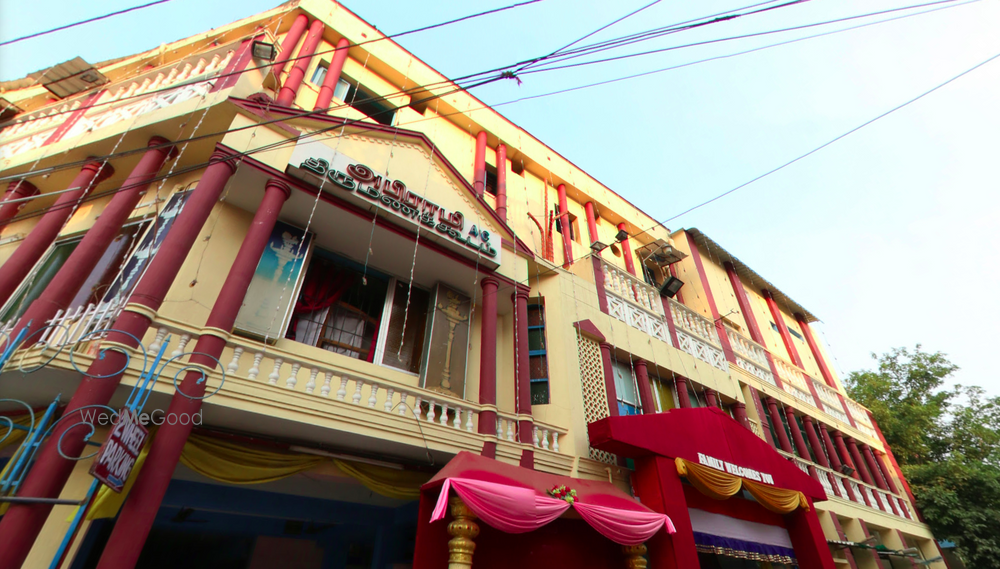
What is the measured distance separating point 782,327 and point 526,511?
18948 mm

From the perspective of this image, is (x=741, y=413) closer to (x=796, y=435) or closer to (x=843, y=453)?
(x=796, y=435)

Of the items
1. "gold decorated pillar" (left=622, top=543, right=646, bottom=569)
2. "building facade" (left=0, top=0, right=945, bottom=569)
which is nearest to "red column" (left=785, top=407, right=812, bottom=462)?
"building facade" (left=0, top=0, right=945, bottom=569)

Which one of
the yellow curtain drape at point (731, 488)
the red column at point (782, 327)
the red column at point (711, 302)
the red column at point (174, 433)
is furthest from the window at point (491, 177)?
the red column at point (782, 327)

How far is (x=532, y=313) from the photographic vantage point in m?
10.9

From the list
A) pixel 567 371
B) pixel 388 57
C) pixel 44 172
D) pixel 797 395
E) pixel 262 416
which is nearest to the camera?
pixel 262 416

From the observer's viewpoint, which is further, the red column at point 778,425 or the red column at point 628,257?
the red column at point 628,257

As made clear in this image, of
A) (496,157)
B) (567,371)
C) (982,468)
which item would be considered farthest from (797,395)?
(496,157)

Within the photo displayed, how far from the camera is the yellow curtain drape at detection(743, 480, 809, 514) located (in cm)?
A: 937

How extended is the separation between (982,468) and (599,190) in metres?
18.1

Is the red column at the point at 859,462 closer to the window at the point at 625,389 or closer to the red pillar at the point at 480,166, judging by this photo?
the window at the point at 625,389

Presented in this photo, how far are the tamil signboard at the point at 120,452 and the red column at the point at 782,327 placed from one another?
22.2 m

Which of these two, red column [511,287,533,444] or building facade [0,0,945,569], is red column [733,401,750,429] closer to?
building facade [0,0,945,569]

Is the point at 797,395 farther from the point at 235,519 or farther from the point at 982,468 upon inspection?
the point at 235,519

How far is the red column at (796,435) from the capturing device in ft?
47.1
